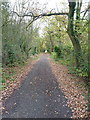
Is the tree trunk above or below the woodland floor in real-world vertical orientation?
above

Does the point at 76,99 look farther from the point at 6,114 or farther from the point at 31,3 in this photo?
the point at 31,3

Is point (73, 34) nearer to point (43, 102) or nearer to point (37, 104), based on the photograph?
point (43, 102)

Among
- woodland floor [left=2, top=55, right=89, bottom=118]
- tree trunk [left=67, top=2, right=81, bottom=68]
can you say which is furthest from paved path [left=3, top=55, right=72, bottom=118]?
tree trunk [left=67, top=2, right=81, bottom=68]

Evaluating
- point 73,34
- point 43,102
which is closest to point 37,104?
point 43,102

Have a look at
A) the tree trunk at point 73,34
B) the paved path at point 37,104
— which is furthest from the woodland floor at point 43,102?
the tree trunk at point 73,34

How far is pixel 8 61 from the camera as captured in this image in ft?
37.7

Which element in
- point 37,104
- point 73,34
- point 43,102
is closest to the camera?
point 37,104

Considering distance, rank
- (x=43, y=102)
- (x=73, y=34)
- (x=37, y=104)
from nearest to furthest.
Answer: (x=37, y=104) < (x=43, y=102) < (x=73, y=34)

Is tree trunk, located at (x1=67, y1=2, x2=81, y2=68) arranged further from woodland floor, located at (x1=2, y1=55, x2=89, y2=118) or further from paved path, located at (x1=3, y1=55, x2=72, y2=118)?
paved path, located at (x1=3, y1=55, x2=72, y2=118)

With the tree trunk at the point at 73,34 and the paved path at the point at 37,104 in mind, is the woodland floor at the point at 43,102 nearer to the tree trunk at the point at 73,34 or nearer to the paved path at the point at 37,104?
the paved path at the point at 37,104

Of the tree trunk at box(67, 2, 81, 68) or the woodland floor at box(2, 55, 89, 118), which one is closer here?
the woodland floor at box(2, 55, 89, 118)

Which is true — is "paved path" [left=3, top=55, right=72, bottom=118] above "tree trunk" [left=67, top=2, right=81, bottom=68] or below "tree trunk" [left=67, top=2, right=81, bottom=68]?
below

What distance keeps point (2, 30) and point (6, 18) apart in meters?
1.33

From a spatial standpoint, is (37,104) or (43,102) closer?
(37,104)
